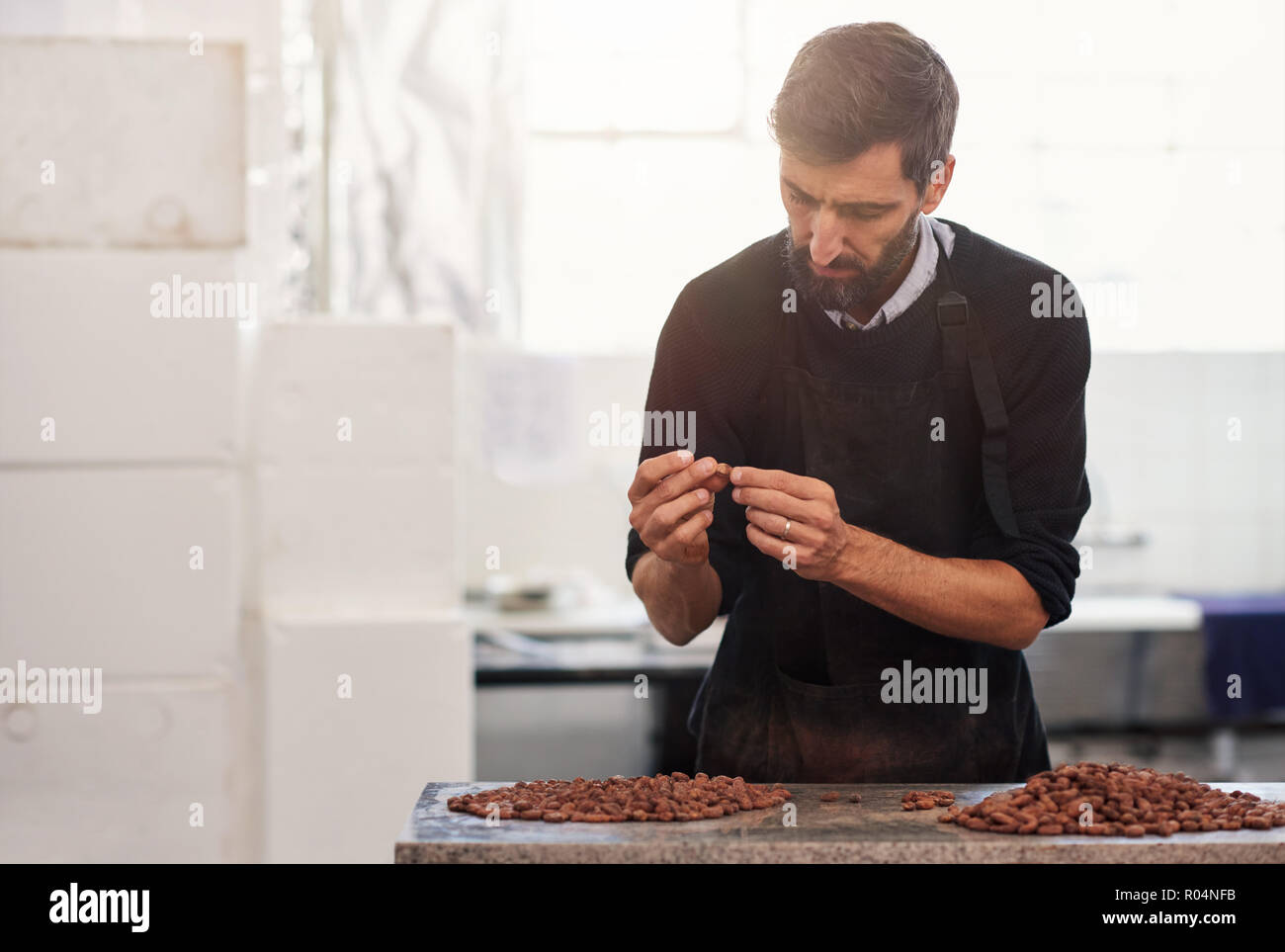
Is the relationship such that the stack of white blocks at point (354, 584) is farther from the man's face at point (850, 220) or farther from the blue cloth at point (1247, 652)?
the blue cloth at point (1247, 652)

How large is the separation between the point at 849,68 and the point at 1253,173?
3.51 m

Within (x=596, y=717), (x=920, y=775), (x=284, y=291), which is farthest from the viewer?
(x=596, y=717)

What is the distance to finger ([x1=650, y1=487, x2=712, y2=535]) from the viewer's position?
167 cm

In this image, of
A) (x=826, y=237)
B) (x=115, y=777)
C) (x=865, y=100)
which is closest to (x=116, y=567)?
(x=115, y=777)

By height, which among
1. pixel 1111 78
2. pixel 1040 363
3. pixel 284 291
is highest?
pixel 1111 78

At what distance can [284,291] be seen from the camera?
287 centimetres

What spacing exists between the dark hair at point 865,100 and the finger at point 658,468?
45 cm

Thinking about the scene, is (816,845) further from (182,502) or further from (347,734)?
(182,502)

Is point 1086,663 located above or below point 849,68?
below

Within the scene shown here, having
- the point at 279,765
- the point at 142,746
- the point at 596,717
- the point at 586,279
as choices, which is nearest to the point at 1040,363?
the point at 279,765

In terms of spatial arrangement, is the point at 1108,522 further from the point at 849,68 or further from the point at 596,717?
the point at 849,68

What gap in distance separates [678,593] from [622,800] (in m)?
0.35

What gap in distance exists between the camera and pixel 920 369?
1890 mm

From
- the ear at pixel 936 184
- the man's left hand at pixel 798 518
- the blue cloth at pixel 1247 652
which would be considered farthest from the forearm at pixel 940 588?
the blue cloth at pixel 1247 652
